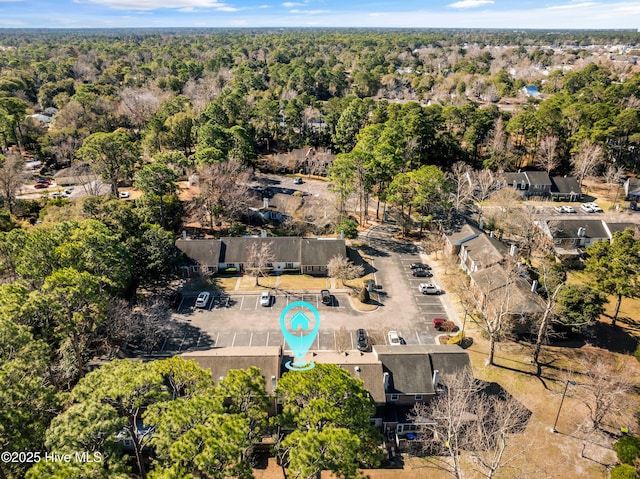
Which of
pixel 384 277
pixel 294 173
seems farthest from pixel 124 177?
pixel 384 277

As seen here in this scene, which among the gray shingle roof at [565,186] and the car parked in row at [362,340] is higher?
the gray shingle roof at [565,186]

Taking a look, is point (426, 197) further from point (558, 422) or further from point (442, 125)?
point (442, 125)

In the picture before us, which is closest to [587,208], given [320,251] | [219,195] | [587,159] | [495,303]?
[587,159]

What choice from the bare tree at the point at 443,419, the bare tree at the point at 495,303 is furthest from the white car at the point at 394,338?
the bare tree at the point at 495,303

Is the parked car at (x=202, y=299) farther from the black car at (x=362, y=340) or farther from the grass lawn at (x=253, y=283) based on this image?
the black car at (x=362, y=340)

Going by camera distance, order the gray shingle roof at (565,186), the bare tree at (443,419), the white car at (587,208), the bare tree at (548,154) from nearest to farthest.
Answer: the bare tree at (443,419) → the white car at (587,208) → the gray shingle roof at (565,186) → the bare tree at (548,154)

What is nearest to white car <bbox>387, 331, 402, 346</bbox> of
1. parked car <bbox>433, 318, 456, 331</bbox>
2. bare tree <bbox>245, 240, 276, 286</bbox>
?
parked car <bbox>433, 318, 456, 331</bbox>
